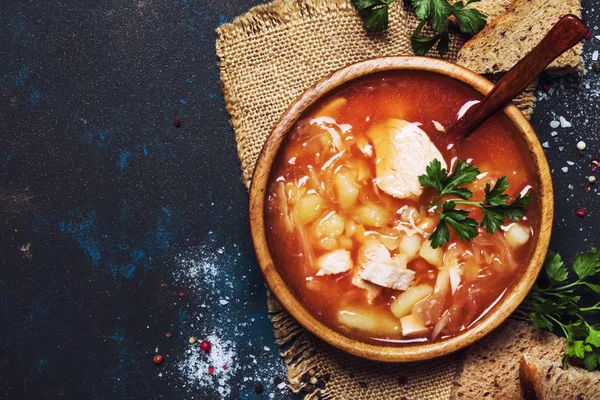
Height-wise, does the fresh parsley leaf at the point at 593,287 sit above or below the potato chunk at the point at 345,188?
below

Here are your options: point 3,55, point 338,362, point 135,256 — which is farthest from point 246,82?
point 338,362

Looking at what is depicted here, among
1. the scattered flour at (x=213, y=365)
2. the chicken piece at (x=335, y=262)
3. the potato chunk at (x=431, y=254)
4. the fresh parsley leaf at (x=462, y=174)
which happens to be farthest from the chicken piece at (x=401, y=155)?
the scattered flour at (x=213, y=365)

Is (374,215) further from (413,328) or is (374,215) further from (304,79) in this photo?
(304,79)

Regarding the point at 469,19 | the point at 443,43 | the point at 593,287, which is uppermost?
the point at 469,19

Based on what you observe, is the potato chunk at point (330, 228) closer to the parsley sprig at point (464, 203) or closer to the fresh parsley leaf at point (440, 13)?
the parsley sprig at point (464, 203)

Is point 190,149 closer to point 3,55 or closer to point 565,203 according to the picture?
point 3,55

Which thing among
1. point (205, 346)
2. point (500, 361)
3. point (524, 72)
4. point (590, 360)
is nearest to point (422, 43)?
point (524, 72)
